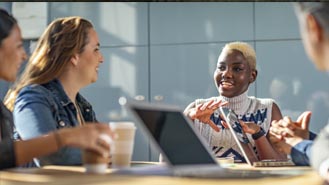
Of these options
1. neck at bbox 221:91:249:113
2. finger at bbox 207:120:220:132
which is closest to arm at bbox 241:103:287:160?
finger at bbox 207:120:220:132

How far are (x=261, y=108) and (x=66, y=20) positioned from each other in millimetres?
1317

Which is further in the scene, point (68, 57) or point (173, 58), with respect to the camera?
point (173, 58)

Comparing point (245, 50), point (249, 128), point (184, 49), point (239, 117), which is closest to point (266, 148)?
point (249, 128)

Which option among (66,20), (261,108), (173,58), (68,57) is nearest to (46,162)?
(68,57)

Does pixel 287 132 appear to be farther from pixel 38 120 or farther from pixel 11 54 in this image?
pixel 11 54

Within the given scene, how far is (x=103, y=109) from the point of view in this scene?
7844 millimetres

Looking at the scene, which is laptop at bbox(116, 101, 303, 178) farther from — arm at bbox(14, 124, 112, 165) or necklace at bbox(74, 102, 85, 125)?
necklace at bbox(74, 102, 85, 125)

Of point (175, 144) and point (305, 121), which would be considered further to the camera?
point (305, 121)

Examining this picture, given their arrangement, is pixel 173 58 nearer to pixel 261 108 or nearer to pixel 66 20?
pixel 261 108

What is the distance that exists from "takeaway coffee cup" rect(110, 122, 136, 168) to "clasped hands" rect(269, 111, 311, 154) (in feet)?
1.74

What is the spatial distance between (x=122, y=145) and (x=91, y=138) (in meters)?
0.31

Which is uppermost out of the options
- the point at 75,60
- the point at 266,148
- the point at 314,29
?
the point at 314,29

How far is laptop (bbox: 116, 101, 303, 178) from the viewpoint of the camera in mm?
1584

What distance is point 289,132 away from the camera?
2.02 metres
